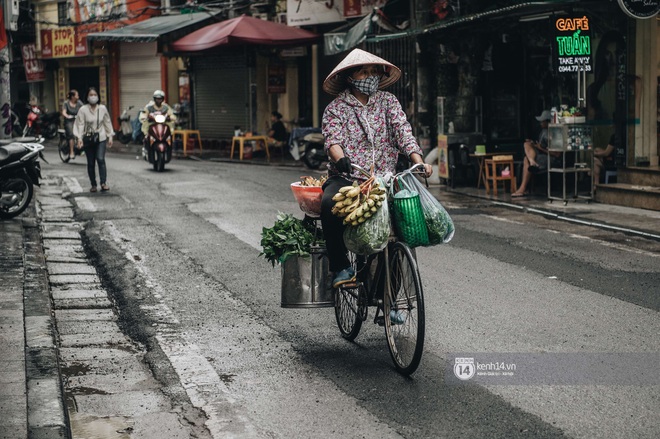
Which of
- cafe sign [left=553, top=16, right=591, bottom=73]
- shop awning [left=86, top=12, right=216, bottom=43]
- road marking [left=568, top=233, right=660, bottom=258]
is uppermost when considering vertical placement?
shop awning [left=86, top=12, right=216, bottom=43]

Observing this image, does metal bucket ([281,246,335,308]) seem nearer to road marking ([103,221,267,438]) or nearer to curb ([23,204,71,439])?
road marking ([103,221,267,438])

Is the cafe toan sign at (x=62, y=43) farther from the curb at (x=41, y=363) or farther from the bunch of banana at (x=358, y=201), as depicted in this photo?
the bunch of banana at (x=358, y=201)

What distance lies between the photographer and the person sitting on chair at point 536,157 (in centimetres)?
1616

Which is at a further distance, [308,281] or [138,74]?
[138,74]

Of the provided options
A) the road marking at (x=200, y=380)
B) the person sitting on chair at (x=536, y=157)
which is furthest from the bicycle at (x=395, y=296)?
the person sitting on chair at (x=536, y=157)

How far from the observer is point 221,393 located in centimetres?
596

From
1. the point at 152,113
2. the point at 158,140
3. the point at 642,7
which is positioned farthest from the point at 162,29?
the point at 642,7

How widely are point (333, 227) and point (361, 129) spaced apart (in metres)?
0.77

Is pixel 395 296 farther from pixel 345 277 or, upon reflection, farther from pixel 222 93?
pixel 222 93

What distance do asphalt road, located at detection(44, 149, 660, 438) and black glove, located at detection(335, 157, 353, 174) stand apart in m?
1.29

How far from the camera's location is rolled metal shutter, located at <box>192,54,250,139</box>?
30578 mm

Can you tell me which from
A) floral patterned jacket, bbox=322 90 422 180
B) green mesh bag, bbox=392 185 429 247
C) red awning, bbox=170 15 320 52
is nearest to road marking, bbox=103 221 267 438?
Result: green mesh bag, bbox=392 185 429 247

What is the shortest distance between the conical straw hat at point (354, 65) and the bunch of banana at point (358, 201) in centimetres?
92

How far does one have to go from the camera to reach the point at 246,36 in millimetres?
25422
